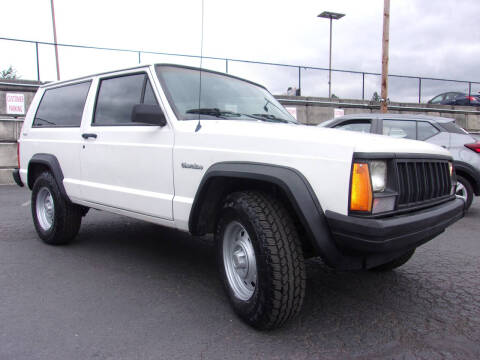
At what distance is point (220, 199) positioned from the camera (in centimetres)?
301

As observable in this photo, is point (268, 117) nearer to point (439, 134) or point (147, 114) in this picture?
point (147, 114)

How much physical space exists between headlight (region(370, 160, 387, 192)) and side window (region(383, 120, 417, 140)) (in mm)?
4537

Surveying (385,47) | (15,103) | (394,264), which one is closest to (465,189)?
(394,264)

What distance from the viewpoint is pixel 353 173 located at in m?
2.24

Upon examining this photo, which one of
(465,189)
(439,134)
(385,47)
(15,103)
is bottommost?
(465,189)

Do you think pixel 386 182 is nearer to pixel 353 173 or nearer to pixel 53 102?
pixel 353 173

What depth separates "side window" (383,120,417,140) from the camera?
6.63 meters

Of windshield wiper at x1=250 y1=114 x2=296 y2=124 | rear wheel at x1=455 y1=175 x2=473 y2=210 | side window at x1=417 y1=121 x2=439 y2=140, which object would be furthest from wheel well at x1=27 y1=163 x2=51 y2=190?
rear wheel at x1=455 y1=175 x2=473 y2=210

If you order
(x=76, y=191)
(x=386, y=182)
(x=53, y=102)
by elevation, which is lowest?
(x=76, y=191)

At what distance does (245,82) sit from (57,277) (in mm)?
2547

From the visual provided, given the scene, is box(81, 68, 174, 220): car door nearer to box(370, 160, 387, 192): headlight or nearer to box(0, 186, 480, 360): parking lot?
box(0, 186, 480, 360): parking lot

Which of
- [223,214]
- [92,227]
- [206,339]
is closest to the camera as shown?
[206,339]

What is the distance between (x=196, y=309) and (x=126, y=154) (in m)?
1.47

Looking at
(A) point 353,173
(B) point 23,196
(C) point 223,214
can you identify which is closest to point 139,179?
(C) point 223,214
